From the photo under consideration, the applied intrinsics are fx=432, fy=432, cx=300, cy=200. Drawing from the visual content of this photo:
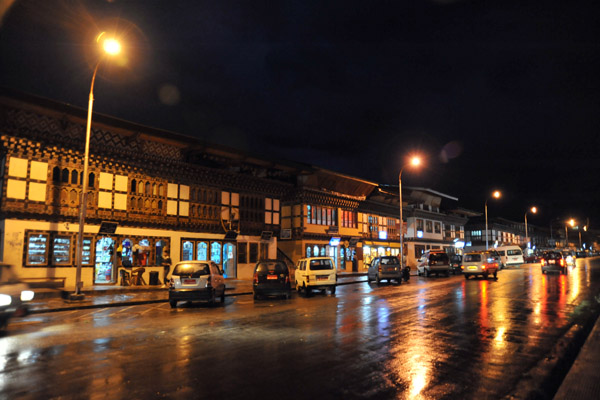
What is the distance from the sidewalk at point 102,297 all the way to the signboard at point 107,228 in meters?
2.98

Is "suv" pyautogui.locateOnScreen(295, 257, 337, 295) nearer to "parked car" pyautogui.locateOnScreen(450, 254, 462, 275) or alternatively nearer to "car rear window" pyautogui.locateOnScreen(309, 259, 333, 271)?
"car rear window" pyautogui.locateOnScreen(309, 259, 333, 271)

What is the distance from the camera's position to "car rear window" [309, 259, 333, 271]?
72.2 ft

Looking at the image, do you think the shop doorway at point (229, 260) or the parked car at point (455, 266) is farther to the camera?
the parked car at point (455, 266)

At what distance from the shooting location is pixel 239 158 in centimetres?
3284

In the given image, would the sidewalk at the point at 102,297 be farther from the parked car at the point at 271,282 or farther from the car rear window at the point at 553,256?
the car rear window at the point at 553,256

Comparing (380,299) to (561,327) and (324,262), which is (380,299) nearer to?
(324,262)

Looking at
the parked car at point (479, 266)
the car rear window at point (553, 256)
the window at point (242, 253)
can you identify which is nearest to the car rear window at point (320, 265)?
the window at point (242, 253)

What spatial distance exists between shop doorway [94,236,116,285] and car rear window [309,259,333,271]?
454 inches

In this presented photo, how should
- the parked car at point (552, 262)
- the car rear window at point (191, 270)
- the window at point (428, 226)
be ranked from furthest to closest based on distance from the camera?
the window at point (428, 226) → the parked car at point (552, 262) → the car rear window at point (191, 270)

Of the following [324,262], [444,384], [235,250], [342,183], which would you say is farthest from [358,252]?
[444,384]

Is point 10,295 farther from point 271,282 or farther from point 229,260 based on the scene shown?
point 229,260

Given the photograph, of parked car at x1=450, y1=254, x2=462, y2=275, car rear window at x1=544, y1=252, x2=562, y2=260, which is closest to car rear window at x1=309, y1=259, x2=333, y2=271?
parked car at x1=450, y1=254, x2=462, y2=275

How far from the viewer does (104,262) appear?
24.6m

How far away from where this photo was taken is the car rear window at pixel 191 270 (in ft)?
55.8
